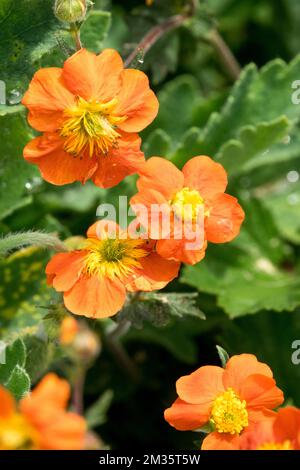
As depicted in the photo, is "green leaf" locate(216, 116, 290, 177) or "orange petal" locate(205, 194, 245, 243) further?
"green leaf" locate(216, 116, 290, 177)

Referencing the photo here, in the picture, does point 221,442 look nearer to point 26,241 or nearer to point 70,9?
point 26,241

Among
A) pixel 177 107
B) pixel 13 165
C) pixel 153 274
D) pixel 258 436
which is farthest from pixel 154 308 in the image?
pixel 177 107

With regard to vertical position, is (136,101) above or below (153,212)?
above

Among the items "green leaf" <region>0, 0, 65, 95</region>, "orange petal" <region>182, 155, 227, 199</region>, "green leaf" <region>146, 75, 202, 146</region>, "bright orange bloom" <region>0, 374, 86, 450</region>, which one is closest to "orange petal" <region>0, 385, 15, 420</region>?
"bright orange bloom" <region>0, 374, 86, 450</region>

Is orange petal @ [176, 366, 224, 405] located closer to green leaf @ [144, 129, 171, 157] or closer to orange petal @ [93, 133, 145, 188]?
orange petal @ [93, 133, 145, 188]

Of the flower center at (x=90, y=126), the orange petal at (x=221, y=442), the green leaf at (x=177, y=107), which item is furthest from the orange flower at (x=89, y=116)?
the green leaf at (x=177, y=107)

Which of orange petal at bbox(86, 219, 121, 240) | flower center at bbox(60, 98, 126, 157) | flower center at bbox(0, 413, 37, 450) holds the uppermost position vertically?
flower center at bbox(60, 98, 126, 157)
